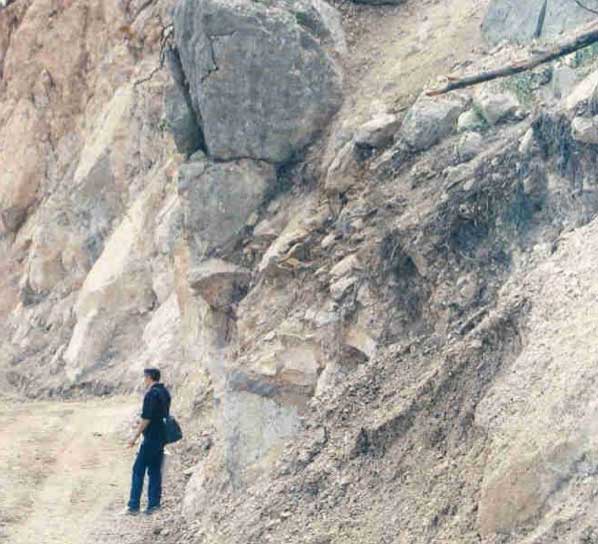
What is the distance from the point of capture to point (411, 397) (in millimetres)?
7535

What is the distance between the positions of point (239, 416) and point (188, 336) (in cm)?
493

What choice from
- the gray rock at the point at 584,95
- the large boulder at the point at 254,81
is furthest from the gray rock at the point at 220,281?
the gray rock at the point at 584,95

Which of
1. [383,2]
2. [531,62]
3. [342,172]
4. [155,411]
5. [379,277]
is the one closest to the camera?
[379,277]

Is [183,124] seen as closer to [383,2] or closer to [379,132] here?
[379,132]

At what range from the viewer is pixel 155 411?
9.51 m

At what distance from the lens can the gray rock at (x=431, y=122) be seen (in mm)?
9438

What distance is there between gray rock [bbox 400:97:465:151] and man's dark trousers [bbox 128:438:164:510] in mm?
3264

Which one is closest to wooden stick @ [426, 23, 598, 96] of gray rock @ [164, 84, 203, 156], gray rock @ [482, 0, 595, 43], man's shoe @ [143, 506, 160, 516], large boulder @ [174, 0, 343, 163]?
gray rock @ [482, 0, 595, 43]

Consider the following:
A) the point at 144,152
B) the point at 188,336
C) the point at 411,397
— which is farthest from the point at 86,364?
the point at 411,397

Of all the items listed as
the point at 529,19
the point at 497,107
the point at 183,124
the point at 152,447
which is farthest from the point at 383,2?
the point at 152,447

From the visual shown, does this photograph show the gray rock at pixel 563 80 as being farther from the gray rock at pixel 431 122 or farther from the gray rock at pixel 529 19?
the gray rock at pixel 529 19

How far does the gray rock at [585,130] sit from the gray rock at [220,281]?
12.1 feet

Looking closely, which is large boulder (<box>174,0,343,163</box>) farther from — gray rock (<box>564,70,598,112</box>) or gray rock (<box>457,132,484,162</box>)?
gray rock (<box>564,70,598,112</box>)

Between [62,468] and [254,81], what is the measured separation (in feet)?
13.8
